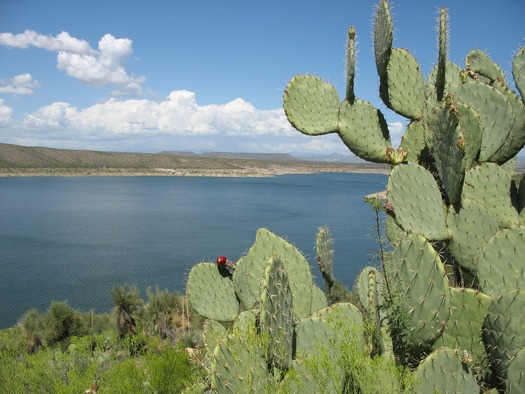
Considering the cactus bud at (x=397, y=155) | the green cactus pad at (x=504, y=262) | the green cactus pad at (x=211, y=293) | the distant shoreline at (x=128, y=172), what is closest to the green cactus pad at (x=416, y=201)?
the cactus bud at (x=397, y=155)

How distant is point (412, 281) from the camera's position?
87.2 inches

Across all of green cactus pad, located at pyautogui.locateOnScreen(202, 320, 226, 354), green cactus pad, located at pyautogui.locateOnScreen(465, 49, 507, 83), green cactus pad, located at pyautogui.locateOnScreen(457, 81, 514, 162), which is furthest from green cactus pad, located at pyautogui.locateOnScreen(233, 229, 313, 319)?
green cactus pad, located at pyautogui.locateOnScreen(465, 49, 507, 83)

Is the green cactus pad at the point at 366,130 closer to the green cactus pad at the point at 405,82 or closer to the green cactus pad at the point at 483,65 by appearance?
the green cactus pad at the point at 405,82

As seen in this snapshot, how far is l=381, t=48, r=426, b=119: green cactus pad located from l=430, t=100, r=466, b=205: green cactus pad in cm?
46

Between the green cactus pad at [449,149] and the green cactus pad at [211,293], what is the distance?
5.95ft

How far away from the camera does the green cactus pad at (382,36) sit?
3.04m

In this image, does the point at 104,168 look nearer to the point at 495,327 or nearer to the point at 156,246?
the point at 156,246

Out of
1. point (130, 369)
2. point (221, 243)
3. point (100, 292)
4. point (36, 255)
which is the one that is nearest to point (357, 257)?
point (221, 243)

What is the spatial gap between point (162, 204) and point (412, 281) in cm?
4078

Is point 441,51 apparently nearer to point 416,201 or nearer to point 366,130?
point 366,130

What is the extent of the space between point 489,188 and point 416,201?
0.53m

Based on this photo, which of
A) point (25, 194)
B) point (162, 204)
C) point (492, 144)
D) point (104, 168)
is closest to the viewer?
point (492, 144)

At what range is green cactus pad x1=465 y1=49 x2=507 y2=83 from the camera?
12.1ft

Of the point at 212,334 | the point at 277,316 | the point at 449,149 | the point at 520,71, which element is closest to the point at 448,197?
the point at 449,149
